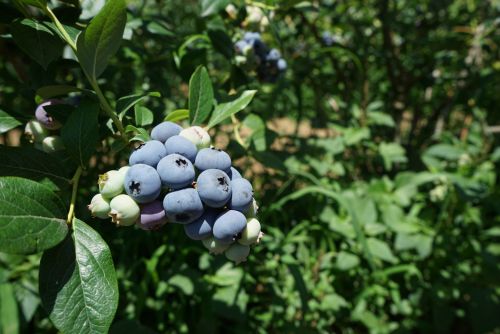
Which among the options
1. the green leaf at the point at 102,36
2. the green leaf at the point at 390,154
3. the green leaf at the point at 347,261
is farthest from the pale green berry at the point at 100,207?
the green leaf at the point at 390,154

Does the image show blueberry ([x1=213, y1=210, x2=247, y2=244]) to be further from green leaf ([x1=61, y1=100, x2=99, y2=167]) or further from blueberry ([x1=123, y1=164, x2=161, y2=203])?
green leaf ([x1=61, y1=100, x2=99, y2=167])

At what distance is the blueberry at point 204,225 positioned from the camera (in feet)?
2.06

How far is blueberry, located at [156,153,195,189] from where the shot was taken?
58 cm

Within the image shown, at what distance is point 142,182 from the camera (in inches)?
22.6

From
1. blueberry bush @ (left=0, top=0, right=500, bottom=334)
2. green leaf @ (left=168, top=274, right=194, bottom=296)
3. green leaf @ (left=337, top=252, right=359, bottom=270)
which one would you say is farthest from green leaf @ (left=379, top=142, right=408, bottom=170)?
green leaf @ (left=168, top=274, right=194, bottom=296)

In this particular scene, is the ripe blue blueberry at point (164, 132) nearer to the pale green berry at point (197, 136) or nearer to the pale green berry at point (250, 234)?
the pale green berry at point (197, 136)

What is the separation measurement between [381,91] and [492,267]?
1561mm

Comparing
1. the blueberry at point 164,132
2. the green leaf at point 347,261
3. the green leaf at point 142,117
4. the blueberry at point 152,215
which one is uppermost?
the blueberry at point 164,132

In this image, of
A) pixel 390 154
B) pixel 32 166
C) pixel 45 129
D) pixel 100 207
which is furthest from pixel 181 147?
pixel 390 154

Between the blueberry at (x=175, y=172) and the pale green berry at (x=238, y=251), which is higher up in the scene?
the blueberry at (x=175, y=172)

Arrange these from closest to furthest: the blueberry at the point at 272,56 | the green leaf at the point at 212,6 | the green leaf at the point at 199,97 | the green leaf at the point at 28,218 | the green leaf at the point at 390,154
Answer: the green leaf at the point at 28,218 < the green leaf at the point at 199,97 < the green leaf at the point at 212,6 < the blueberry at the point at 272,56 < the green leaf at the point at 390,154

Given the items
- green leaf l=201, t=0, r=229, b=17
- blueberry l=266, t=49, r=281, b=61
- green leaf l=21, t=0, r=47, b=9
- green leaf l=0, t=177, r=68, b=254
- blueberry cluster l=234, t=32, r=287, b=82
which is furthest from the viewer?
blueberry l=266, t=49, r=281, b=61

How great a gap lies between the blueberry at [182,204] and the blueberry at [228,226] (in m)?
0.04

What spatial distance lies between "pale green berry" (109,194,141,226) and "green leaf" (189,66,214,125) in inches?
9.1
